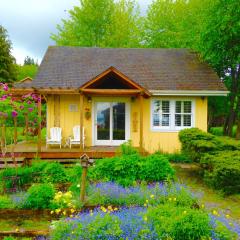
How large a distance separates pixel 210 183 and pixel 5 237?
19.6 ft

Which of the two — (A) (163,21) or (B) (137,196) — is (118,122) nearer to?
(B) (137,196)

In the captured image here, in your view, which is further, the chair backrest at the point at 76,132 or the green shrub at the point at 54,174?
the chair backrest at the point at 76,132

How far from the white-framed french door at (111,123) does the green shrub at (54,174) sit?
248 inches

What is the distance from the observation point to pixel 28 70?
176ft

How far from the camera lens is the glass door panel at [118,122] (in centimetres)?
1492

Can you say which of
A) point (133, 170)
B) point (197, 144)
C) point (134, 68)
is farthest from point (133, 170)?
point (134, 68)

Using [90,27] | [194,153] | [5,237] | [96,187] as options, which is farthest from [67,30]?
[5,237]

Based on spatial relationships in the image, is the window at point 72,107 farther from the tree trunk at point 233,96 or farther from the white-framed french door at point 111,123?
the tree trunk at point 233,96

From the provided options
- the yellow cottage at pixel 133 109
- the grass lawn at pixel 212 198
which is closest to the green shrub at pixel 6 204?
the grass lawn at pixel 212 198

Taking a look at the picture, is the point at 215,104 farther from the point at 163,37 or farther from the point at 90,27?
the point at 90,27

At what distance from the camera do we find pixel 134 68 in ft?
54.3

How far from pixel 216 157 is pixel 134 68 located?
8253 millimetres

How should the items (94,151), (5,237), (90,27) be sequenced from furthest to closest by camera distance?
(90,27) → (94,151) → (5,237)

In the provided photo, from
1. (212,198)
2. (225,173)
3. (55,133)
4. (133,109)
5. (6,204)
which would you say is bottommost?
(212,198)
